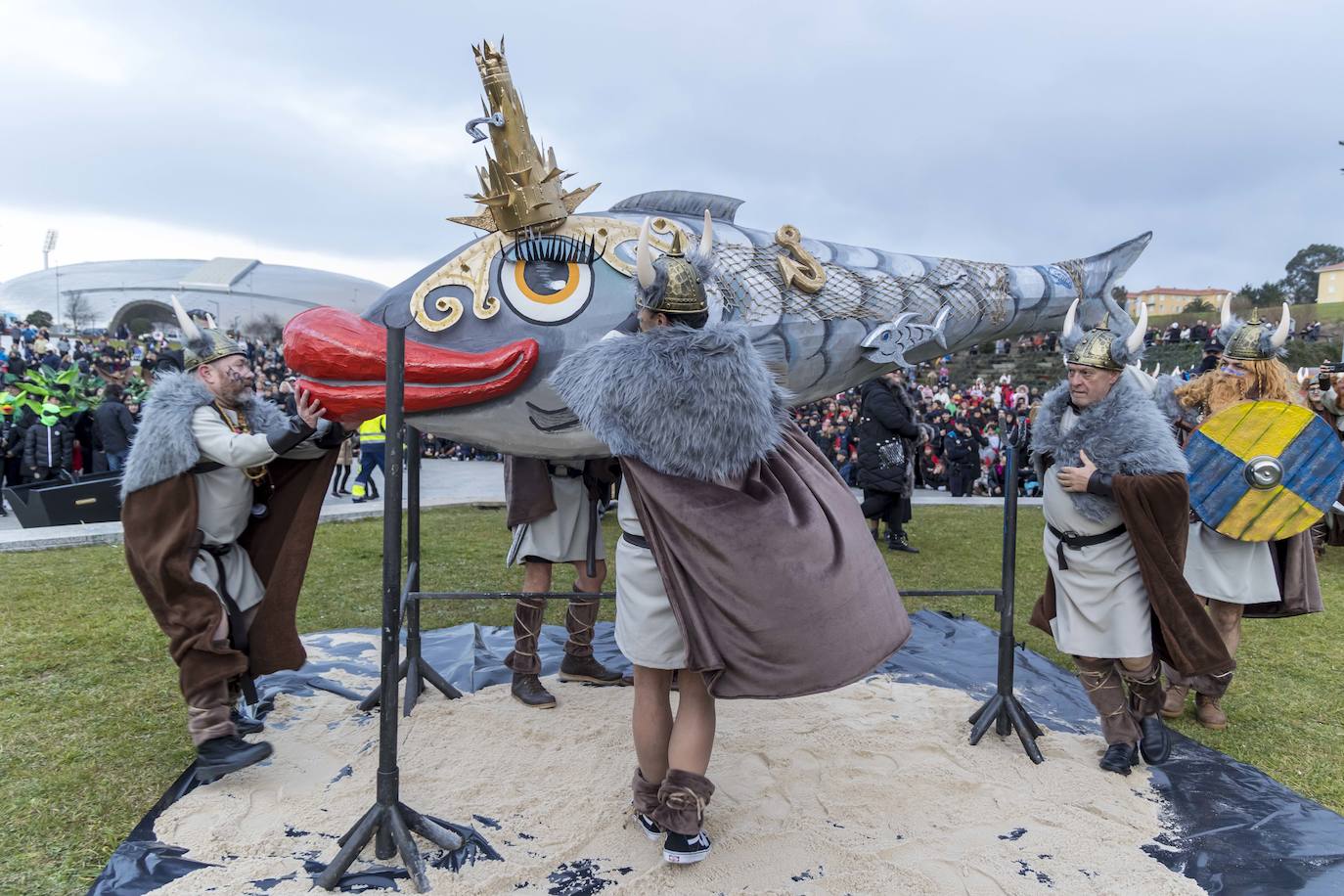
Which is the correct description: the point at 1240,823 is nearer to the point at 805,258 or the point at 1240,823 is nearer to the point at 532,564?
the point at 805,258

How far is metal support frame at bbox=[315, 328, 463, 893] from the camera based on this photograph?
239 cm

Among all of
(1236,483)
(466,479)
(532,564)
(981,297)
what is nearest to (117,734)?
(532,564)

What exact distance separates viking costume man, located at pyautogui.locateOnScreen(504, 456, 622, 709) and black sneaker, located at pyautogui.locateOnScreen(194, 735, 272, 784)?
111cm

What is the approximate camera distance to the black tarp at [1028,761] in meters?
2.42

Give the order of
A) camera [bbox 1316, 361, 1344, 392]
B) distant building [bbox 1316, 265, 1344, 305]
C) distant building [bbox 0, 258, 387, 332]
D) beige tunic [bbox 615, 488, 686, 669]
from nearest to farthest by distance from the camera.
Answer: beige tunic [bbox 615, 488, 686, 669] → camera [bbox 1316, 361, 1344, 392] → distant building [bbox 1316, 265, 1344, 305] → distant building [bbox 0, 258, 387, 332]

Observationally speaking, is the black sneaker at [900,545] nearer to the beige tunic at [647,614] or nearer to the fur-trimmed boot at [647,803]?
the fur-trimmed boot at [647,803]

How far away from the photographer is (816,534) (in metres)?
2.30

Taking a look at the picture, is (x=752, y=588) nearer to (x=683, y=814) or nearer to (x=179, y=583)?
(x=683, y=814)

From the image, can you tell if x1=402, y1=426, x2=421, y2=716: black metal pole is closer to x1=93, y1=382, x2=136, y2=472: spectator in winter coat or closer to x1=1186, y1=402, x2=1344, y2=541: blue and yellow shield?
x1=1186, y1=402, x2=1344, y2=541: blue and yellow shield

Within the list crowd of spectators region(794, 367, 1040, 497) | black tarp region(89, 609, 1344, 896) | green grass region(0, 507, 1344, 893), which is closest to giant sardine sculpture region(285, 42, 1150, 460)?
black tarp region(89, 609, 1344, 896)

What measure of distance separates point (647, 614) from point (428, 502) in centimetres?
755

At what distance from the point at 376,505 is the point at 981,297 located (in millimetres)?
7130

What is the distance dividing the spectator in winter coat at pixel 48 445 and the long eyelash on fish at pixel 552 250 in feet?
28.2

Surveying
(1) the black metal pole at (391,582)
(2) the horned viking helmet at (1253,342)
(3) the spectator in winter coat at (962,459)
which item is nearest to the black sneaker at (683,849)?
(1) the black metal pole at (391,582)
